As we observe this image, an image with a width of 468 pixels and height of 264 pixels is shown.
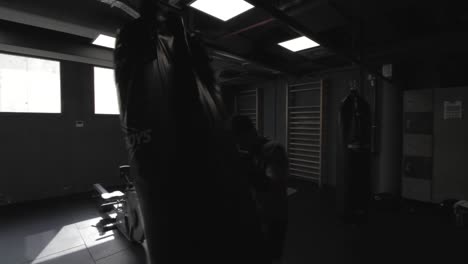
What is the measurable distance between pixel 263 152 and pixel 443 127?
353 cm

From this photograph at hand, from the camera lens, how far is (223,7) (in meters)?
2.07

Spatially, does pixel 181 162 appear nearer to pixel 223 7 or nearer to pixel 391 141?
pixel 223 7

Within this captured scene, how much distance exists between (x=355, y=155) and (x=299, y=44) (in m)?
1.65

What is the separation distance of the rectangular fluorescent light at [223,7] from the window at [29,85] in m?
3.42

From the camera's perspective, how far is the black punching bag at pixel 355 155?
2623 millimetres

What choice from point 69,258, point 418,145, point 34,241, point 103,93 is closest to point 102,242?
point 69,258

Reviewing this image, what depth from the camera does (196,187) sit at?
627mm

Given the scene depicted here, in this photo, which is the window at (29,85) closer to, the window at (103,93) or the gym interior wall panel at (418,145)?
the window at (103,93)

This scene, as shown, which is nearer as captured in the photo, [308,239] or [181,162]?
[181,162]

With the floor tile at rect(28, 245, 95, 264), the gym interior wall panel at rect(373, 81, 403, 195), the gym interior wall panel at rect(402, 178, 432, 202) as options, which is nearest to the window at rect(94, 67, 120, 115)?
the floor tile at rect(28, 245, 95, 264)

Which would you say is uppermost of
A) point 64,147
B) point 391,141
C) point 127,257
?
point 391,141

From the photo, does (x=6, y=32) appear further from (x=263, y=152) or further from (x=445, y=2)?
(x=445, y=2)

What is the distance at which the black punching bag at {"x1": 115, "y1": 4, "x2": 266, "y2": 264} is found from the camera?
63cm

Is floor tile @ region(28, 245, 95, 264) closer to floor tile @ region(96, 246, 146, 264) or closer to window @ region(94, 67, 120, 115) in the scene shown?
floor tile @ region(96, 246, 146, 264)
